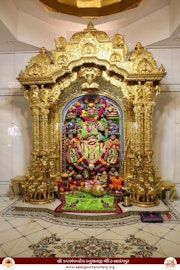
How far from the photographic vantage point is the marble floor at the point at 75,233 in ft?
8.51

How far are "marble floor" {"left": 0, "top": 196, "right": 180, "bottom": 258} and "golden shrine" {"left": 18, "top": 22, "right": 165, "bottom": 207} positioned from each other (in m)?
0.61

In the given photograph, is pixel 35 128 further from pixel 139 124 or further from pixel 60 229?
pixel 139 124

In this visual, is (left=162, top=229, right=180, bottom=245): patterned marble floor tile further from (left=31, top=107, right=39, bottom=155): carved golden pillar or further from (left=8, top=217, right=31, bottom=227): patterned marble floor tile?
(left=31, top=107, right=39, bottom=155): carved golden pillar

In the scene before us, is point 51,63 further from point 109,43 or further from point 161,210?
point 161,210

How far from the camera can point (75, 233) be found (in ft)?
9.97

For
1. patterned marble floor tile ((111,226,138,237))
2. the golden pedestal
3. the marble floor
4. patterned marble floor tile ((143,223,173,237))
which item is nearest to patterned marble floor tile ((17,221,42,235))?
the marble floor

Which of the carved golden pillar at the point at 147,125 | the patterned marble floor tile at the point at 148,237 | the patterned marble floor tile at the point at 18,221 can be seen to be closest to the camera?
the patterned marble floor tile at the point at 148,237

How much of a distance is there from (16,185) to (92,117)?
2702 millimetres

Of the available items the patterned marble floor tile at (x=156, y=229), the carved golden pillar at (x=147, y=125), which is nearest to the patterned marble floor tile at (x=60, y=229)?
the patterned marble floor tile at (x=156, y=229)

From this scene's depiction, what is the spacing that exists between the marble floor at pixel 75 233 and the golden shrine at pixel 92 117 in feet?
2.01

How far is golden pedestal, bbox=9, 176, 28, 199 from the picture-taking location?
15.5ft

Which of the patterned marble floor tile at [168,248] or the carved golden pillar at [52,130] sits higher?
the carved golden pillar at [52,130]

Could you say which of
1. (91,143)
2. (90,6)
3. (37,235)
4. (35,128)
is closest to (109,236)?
(37,235)

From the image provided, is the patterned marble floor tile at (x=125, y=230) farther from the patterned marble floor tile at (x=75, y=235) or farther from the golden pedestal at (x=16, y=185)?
the golden pedestal at (x=16, y=185)
